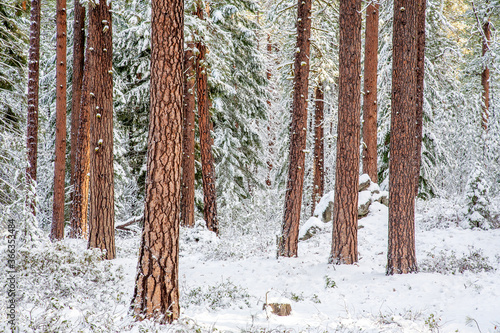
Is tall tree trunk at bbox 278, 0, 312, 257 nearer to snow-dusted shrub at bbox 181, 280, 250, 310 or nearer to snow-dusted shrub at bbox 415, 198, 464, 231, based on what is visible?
snow-dusted shrub at bbox 181, 280, 250, 310

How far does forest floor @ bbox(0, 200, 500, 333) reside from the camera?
5.00 metres

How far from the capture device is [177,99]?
200 inches

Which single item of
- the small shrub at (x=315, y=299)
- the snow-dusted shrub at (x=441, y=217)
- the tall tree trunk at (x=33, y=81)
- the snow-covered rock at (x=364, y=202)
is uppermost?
the tall tree trunk at (x=33, y=81)

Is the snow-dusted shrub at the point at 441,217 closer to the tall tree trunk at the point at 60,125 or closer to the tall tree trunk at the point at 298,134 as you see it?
the tall tree trunk at the point at 298,134

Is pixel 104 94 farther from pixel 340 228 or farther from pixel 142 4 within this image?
pixel 340 228

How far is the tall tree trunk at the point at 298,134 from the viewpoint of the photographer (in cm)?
958

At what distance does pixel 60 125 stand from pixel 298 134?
25.9ft

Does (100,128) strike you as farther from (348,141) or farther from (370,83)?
(370,83)

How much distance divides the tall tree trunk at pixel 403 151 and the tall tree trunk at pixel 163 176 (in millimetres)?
5050

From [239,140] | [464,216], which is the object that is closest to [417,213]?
[464,216]

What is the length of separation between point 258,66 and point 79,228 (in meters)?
11.3

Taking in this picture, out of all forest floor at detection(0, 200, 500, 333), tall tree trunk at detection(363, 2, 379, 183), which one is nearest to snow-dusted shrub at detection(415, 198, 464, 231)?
forest floor at detection(0, 200, 500, 333)

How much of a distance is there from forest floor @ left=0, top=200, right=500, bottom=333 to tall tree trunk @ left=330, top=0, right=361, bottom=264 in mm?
628

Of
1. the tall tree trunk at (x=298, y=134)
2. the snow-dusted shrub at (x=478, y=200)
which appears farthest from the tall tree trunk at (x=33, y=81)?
the snow-dusted shrub at (x=478, y=200)
